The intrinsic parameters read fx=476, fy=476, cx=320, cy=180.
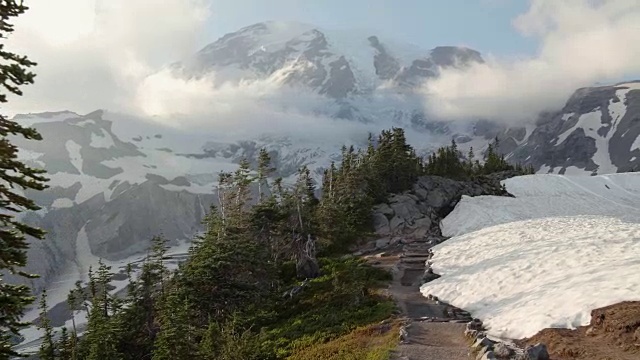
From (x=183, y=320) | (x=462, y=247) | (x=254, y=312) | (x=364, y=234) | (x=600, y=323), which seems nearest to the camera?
(x=600, y=323)

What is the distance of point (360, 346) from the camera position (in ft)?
75.5

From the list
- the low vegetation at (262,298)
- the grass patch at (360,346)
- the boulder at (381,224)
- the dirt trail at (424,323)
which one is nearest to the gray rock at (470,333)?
the dirt trail at (424,323)

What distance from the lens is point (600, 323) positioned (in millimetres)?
18750

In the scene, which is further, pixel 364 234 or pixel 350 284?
pixel 364 234

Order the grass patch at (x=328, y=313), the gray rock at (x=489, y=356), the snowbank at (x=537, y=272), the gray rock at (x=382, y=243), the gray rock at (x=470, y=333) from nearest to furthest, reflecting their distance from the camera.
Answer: the gray rock at (x=489, y=356)
the snowbank at (x=537, y=272)
the gray rock at (x=470, y=333)
the grass patch at (x=328, y=313)
the gray rock at (x=382, y=243)

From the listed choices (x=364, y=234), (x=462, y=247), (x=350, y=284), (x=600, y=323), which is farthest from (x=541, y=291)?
(x=364, y=234)

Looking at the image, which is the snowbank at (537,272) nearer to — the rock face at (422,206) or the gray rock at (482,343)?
the gray rock at (482,343)

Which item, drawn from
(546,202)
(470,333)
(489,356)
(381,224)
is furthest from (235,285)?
(546,202)

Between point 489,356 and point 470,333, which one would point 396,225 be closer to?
point 470,333

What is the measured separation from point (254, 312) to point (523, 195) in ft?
198

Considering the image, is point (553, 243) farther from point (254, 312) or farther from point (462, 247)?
point (254, 312)

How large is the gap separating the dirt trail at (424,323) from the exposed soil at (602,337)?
131 inches

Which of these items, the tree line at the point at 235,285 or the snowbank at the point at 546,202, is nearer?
the tree line at the point at 235,285

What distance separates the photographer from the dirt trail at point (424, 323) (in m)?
20.3
